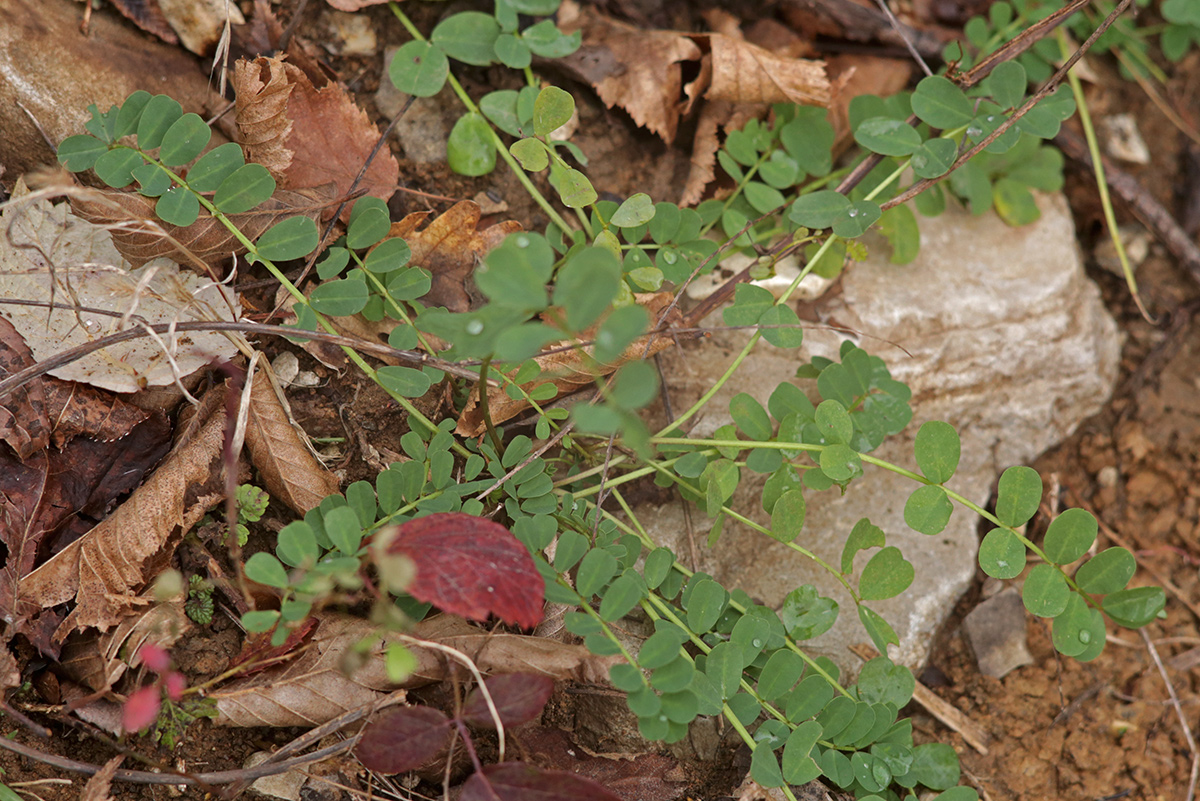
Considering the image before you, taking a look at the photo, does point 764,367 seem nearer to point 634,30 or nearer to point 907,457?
point 907,457

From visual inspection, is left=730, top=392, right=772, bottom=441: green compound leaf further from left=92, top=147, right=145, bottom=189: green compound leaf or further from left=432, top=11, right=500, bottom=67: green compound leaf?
left=92, top=147, right=145, bottom=189: green compound leaf

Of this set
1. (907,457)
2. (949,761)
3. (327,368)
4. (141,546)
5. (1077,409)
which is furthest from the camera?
(1077,409)

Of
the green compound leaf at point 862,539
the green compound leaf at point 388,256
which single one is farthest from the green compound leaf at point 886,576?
the green compound leaf at point 388,256

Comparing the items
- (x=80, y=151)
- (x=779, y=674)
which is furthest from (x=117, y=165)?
(x=779, y=674)

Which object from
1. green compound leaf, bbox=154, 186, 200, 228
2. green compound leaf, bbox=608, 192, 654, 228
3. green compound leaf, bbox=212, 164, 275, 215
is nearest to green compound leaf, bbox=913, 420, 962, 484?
green compound leaf, bbox=608, 192, 654, 228

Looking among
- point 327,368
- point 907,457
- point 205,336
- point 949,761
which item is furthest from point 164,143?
point 949,761

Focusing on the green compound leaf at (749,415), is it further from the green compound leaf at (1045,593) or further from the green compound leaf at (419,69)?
the green compound leaf at (419,69)

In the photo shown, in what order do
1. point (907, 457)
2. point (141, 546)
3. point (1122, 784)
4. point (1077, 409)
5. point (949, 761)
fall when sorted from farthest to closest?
1. point (1077, 409)
2. point (907, 457)
3. point (1122, 784)
4. point (949, 761)
5. point (141, 546)
